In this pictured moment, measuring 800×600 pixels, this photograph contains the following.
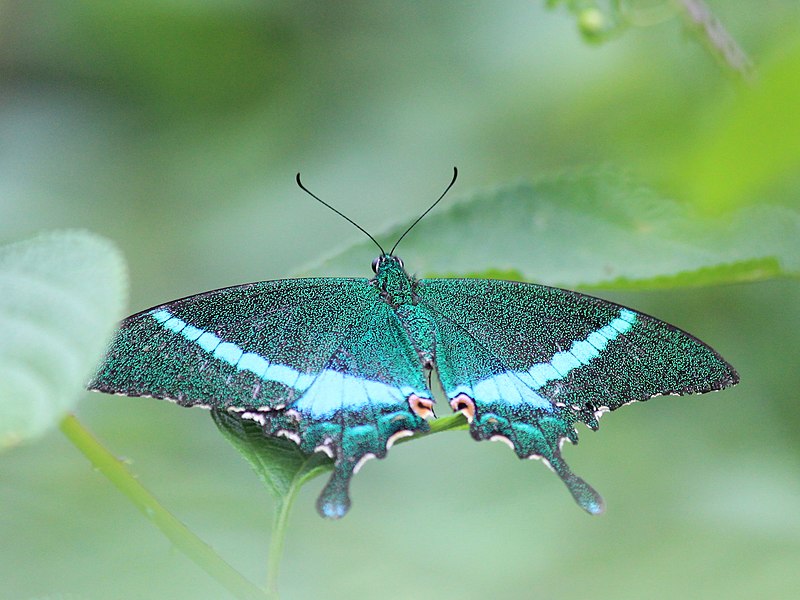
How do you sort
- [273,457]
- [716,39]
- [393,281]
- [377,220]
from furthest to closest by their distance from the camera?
[377,220] < [393,281] < [716,39] < [273,457]

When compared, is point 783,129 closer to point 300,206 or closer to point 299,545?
point 299,545

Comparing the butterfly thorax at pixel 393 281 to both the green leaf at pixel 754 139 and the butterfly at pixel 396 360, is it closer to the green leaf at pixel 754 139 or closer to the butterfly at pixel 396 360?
the butterfly at pixel 396 360

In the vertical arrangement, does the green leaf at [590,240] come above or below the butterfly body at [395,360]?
above

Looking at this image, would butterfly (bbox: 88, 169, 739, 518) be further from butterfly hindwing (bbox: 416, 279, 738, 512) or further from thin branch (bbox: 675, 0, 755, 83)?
thin branch (bbox: 675, 0, 755, 83)

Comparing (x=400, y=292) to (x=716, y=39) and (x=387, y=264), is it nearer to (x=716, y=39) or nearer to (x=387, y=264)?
(x=387, y=264)

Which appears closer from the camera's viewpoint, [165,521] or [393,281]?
[165,521]

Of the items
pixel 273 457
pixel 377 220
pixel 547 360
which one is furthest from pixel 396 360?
pixel 377 220

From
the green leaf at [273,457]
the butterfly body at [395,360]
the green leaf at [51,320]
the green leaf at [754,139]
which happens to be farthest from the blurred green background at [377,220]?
the green leaf at [51,320]
